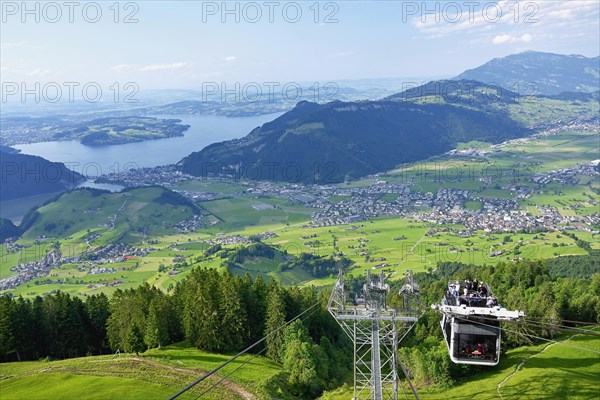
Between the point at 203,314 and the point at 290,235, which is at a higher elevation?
the point at 203,314

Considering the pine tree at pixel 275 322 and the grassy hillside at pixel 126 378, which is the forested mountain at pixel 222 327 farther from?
the grassy hillside at pixel 126 378

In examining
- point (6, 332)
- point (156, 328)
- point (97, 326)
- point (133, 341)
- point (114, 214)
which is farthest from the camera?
point (114, 214)

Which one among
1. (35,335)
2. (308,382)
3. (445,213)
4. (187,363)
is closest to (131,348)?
(187,363)

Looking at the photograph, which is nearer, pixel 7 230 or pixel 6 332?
pixel 6 332

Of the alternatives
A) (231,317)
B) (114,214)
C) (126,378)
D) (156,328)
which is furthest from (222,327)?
(114,214)

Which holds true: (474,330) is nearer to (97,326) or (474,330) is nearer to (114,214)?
(97,326)

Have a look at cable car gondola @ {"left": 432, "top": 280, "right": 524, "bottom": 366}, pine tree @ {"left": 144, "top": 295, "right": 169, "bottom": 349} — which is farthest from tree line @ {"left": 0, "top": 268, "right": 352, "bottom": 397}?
cable car gondola @ {"left": 432, "top": 280, "right": 524, "bottom": 366}

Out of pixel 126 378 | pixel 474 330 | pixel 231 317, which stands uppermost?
pixel 474 330

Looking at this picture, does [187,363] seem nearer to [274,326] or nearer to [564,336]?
[274,326]

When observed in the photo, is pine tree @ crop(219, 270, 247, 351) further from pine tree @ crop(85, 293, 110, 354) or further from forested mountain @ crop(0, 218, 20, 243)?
forested mountain @ crop(0, 218, 20, 243)
